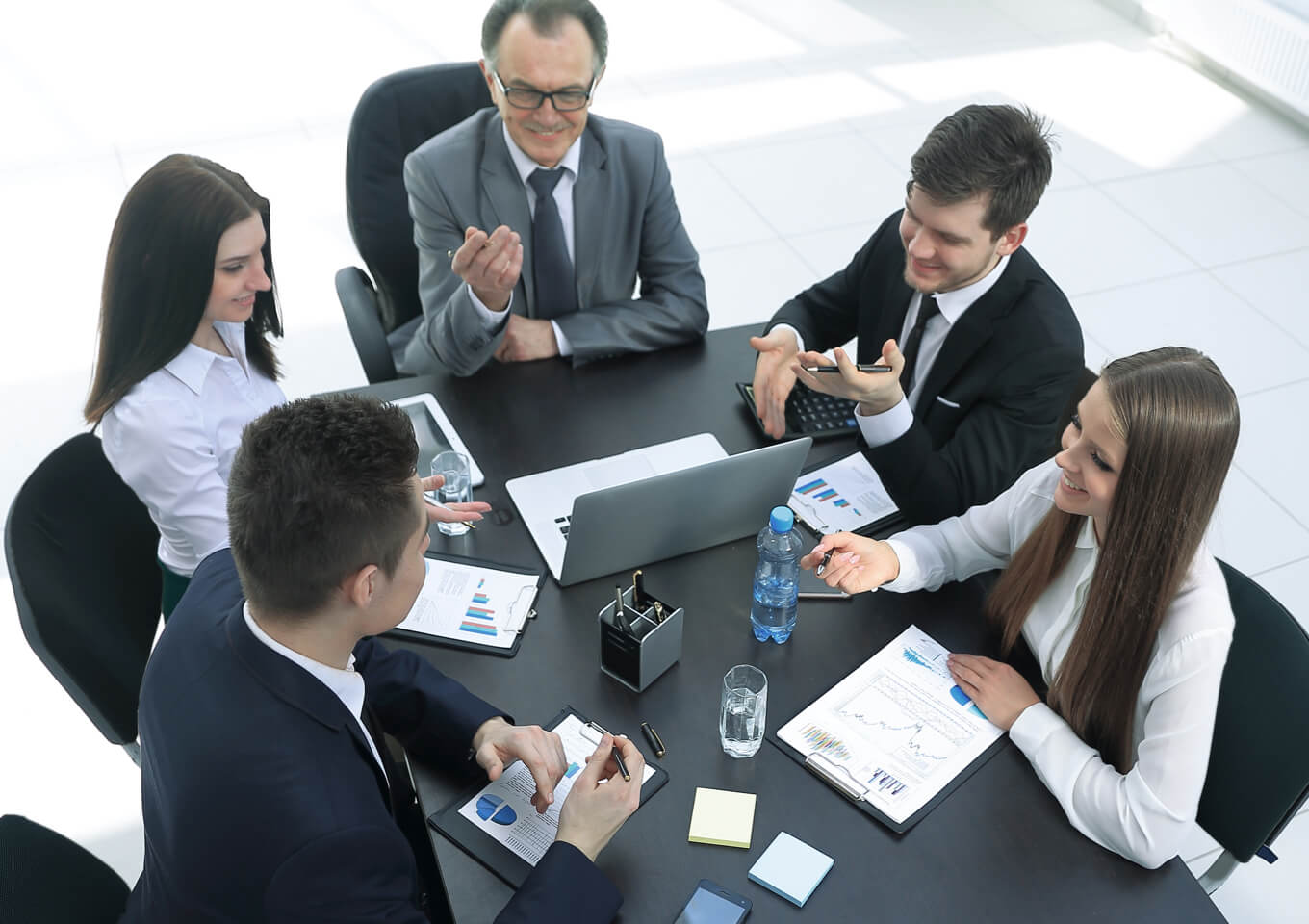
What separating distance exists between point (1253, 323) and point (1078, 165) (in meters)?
1.33

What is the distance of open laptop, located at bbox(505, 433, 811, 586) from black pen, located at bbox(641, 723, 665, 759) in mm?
340

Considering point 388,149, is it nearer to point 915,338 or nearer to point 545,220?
point 545,220

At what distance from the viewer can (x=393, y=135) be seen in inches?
112

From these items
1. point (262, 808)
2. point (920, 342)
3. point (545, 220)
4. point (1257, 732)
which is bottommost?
point (1257, 732)

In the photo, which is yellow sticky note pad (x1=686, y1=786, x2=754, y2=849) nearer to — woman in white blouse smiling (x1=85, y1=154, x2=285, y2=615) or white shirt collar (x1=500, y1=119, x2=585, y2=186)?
woman in white blouse smiling (x1=85, y1=154, x2=285, y2=615)

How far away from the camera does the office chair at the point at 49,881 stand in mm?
1344

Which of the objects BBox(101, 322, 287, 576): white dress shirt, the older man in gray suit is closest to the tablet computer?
the older man in gray suit

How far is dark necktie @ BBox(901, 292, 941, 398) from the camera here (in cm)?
237

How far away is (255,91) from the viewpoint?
538 centimetres

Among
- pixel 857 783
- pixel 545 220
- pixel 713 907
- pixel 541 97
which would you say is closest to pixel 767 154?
pixel 545 220

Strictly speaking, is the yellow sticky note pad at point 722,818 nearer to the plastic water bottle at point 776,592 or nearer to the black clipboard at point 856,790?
the black clipboard at point 856,790

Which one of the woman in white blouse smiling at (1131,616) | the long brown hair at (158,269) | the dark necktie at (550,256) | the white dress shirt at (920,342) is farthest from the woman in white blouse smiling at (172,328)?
the woman in white blouse smiling at (1131,616)

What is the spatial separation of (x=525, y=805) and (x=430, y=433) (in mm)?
907

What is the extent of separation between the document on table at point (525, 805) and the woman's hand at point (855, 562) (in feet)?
1.64
